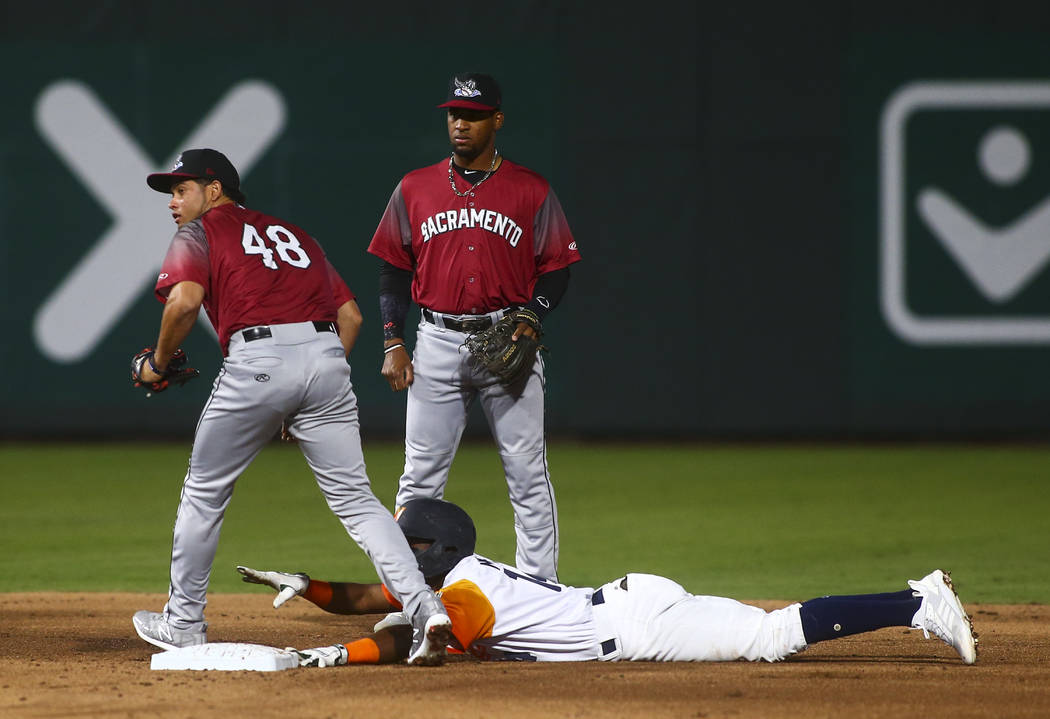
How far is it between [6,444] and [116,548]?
5.96 meters

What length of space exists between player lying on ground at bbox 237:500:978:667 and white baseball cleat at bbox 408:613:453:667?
0.31ft

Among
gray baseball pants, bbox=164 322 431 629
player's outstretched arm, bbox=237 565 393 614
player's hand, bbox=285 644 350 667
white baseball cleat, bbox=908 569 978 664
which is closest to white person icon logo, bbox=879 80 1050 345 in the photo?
white baseball cleat, bbox=908 569 978 664

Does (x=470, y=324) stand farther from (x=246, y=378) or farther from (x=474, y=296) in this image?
(x=246, y=378)

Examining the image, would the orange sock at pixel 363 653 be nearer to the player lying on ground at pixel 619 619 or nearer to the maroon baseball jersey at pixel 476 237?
the player lying on ground at pixel 619 619

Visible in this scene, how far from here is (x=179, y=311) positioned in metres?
4.87

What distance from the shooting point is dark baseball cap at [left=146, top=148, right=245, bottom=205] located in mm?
5156

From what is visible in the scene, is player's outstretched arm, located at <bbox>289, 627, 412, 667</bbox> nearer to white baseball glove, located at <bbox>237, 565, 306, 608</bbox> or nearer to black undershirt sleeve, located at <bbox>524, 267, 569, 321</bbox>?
white baseball glove, located at <bbox>237, 565, 306, 608</bbox>

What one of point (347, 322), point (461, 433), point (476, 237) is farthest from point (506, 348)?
point (347, 322)

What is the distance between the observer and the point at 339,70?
13383 mm

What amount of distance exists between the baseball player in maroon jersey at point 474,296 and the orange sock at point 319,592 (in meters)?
0.59

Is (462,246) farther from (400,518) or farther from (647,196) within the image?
(647,196)

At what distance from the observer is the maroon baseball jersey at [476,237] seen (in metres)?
5.92

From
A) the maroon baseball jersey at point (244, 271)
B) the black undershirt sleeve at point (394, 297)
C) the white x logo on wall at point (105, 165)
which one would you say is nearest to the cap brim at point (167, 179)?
the maroon baseball jersey at point (244, 271)

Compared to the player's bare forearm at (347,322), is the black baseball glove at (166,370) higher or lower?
lower
